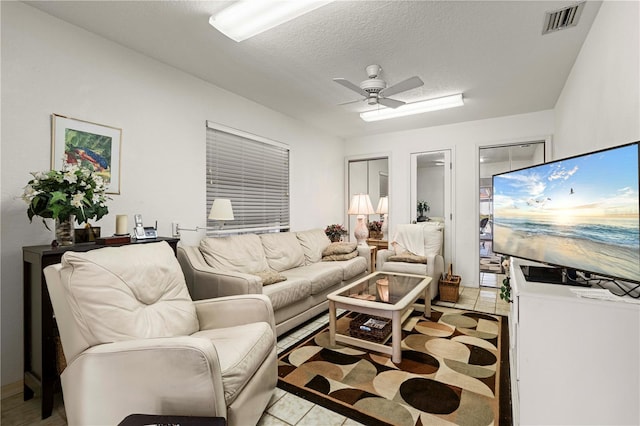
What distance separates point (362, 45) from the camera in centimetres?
254

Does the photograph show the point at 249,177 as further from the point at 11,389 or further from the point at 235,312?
the point at 11,389

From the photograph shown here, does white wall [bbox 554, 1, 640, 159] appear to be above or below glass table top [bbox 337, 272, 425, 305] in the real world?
above

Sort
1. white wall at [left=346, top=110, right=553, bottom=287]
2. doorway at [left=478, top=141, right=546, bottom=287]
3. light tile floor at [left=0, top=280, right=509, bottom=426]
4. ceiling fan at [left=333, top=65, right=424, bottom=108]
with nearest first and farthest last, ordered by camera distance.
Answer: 1. light tile floor at [left=0, top=280, right=509, bottom=426]
2. ceiling fan at [left=333, top=65, right=424, bottom=108]
3. white wall at [left=346, top=110, right=553, bottom=287]
4. doorway at [left=478, top=141, right=546, bottom=287]

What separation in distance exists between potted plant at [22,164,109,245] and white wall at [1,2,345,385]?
0.79ft

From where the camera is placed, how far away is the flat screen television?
1.22m

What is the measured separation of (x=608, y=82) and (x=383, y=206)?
400 cm

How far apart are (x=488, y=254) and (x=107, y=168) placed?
265 inches

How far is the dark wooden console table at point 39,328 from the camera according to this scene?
5.95 ft

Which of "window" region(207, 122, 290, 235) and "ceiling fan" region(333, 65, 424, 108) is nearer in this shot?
"ceiling fan" region(333, 65, 424, 108)

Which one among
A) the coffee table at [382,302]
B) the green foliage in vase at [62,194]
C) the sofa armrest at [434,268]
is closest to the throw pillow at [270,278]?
the coffee table at [382,302]

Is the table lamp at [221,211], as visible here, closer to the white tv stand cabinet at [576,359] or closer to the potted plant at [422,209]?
the white tv stand cabinet at [576,359]

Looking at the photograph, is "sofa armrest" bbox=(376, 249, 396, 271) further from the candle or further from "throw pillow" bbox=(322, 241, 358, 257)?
the candle

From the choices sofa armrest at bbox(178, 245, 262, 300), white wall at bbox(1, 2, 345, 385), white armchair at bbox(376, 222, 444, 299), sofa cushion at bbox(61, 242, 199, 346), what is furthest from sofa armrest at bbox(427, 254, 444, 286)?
sofa cushion at bbox(61, 242, 199, 346)

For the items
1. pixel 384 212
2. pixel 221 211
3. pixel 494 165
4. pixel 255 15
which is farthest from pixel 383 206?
pixel 255 15
